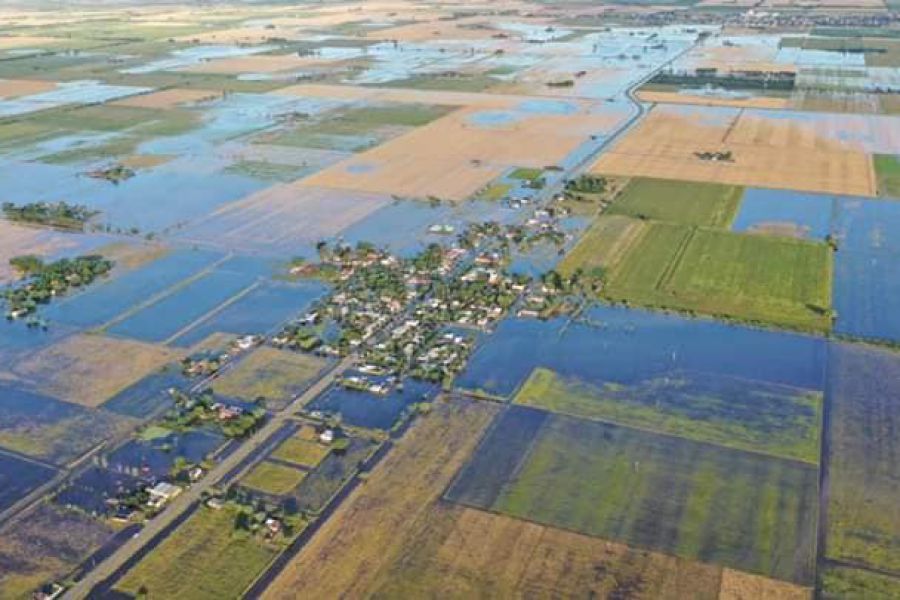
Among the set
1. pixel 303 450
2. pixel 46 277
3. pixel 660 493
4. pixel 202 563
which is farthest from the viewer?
pixel 46 277

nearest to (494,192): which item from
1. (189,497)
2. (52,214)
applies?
(52,214)

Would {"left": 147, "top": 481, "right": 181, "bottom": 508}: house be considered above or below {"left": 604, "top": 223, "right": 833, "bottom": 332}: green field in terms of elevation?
below

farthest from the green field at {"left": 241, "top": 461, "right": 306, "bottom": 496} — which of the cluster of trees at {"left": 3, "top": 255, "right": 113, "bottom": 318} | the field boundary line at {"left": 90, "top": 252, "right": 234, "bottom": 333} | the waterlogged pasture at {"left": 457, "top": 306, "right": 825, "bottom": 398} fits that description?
the cluster of trees at {"left": 3, "top": 255, "right": 113, "bottom": 318}

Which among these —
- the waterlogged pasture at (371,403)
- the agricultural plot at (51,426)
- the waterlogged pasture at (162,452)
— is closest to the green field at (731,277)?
the waterlogged pasture at (371,403)

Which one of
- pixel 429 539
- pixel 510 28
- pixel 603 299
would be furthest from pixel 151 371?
pixel 510 28

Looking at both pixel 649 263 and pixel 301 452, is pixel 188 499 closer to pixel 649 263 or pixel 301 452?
pixel 301 452

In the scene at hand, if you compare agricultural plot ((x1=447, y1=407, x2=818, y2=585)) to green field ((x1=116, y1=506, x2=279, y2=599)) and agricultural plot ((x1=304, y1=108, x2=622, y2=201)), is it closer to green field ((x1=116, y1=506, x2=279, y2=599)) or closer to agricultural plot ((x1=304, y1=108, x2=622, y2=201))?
green field ((x1=116, y1=506, x2=279, y2=599))
